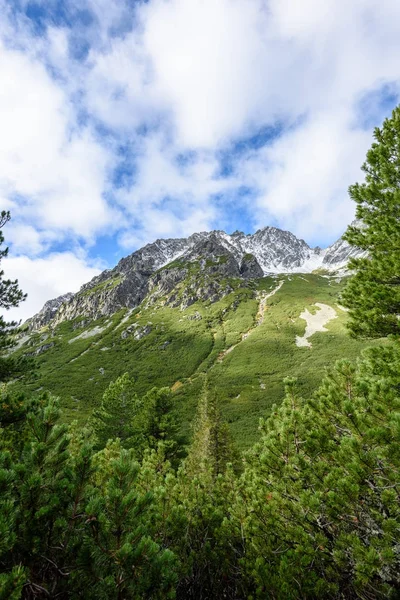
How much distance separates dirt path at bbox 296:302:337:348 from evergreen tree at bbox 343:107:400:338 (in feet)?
238

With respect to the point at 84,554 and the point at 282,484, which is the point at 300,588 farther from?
the point at 84,554

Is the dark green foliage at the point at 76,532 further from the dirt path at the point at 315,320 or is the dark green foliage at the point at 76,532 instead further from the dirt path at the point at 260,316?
the dirt path at the point at 315,320

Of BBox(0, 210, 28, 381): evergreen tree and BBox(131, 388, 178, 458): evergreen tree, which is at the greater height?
BBox(0, 210, 28, 381): evergreen tree

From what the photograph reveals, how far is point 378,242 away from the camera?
9961mm

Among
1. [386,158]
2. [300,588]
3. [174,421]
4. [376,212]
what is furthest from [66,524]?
[174,421]

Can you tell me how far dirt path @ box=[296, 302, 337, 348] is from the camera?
81938 millimetres

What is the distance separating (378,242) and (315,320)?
302ft

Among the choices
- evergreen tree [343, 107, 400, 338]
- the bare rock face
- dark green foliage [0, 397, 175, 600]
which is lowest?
dark green foliage [0, 397, 175, 600]

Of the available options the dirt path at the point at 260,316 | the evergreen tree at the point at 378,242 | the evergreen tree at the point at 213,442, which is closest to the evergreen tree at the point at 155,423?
the evergreen tree at the point at 213,442

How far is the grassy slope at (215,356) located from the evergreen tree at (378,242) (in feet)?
78.8

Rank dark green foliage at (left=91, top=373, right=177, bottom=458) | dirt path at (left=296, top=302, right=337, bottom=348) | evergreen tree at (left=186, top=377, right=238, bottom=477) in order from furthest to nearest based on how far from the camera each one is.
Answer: dirt path at (left=296, top=302, right=337, bottom=348), dark green foliage at (left=91, top=373, right=177, bottom=458), evergreen tree at (left=186, top=377, right=238, bottom=477)

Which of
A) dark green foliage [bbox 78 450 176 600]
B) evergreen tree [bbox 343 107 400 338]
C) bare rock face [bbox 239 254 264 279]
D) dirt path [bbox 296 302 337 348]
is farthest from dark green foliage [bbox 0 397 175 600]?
bare rock face [bbox 239 254 264 279]

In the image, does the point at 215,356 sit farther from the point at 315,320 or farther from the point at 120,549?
the point at 120,549

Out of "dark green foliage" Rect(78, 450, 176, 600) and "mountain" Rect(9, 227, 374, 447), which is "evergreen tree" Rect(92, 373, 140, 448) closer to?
"mountain" Rect(9, 227, 374, 447)
